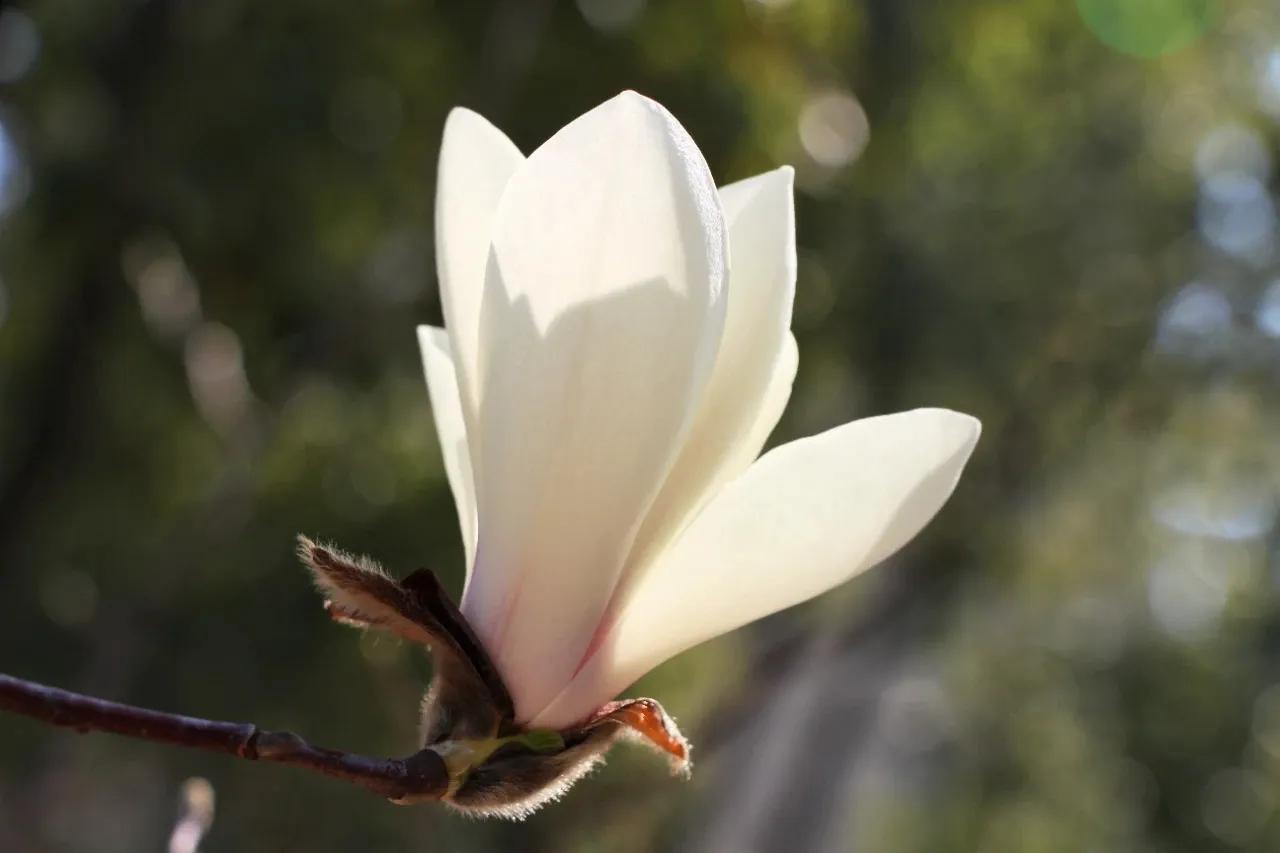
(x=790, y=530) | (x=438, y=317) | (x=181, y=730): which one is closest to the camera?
(x=181, y=730)

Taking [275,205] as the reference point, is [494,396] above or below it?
above

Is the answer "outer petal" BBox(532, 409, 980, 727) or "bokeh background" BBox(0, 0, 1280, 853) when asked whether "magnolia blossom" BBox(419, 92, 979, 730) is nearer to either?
"outer petal" BBox(532, 409, 980, 727)

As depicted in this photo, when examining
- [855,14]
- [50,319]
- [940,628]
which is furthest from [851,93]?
[940,628]

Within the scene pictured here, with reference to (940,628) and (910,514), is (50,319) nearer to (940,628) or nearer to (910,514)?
(910,514)

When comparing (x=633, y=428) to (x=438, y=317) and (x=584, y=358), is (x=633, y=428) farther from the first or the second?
(x=438, y=317)

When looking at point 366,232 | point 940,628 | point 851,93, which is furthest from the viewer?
point 940,628

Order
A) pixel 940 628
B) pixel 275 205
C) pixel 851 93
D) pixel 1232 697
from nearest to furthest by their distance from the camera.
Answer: pixel 275 205, pixel 851 93, pixel 940 628, pixel 1232 697

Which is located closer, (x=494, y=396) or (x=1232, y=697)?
(x=494, y=396)

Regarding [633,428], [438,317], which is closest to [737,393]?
[633,428]
